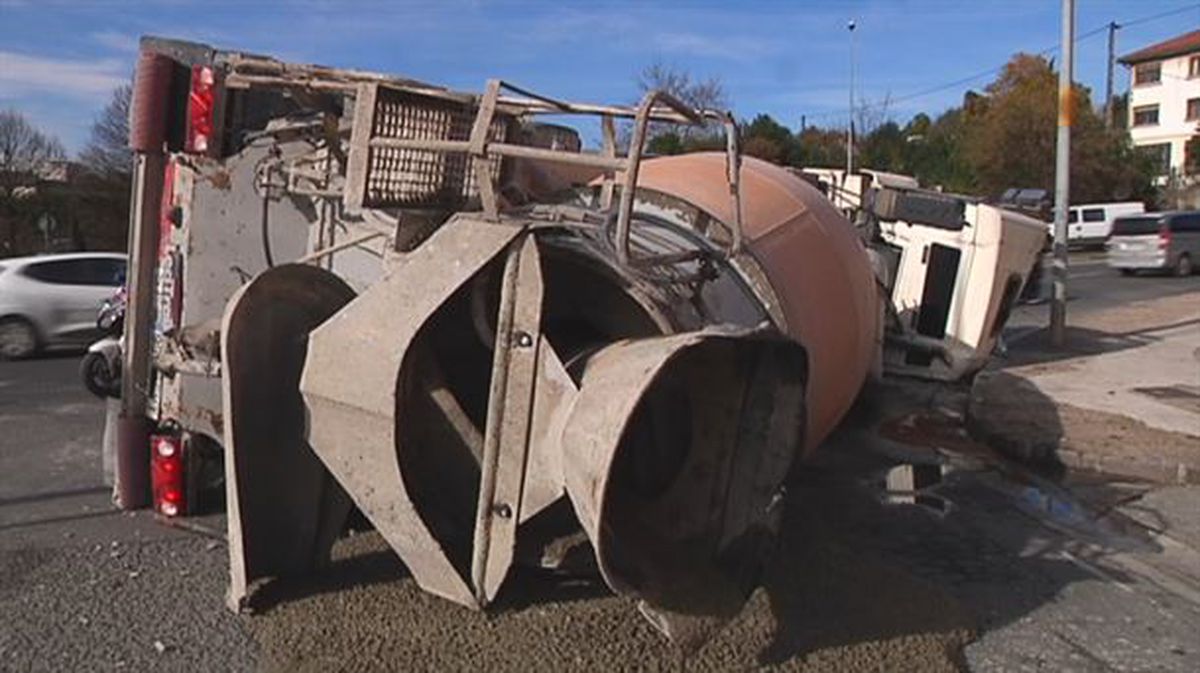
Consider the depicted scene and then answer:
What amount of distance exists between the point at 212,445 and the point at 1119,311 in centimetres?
1966

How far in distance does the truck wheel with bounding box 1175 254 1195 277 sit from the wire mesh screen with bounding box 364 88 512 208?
32.1 metres

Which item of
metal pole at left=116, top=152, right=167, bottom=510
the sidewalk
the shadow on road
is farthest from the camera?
the sidewalk

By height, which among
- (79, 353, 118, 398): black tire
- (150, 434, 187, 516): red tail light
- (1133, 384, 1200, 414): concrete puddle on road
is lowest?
(150, 434, 187, 516): red tail light

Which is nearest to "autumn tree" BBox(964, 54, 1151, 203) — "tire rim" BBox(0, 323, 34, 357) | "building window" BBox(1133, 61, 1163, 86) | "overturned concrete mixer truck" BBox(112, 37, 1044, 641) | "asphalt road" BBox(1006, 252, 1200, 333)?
"asphalt road" BBox(1006, 252, 1200, 333)

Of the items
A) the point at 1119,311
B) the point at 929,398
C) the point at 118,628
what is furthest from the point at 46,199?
the point at 118,628

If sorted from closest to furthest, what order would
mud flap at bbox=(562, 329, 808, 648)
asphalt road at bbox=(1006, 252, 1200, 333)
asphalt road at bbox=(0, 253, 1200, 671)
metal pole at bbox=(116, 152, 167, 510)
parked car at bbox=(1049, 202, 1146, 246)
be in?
mud flap at bbox=(562, 329, 808, 648)
asphalt road at bbox=(0, 253, 1200, 671)
metal pole at bbox=(116, 152, 167, 510)
asphalt road at bbox=(1006, 252, 1200, 333)
parked car at bbox=(1049, 202, 1146, 246)

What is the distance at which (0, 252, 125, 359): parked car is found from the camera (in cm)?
1581

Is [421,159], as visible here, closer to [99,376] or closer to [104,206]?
[99,376]

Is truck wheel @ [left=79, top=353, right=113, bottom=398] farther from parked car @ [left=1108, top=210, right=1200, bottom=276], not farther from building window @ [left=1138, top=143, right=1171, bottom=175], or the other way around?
building window @ [left=1138, top=143, right=1171, bottom=175]

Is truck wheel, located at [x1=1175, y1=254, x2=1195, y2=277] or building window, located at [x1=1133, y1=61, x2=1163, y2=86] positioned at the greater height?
building window, located at [x1=1133, y1=61, x2=1163, y2=86]

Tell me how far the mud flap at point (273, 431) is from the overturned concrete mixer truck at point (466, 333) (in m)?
0.01

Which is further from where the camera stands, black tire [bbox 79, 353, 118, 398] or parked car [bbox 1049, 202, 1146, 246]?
parked car [bbox 1049, 202, 1146, 246]

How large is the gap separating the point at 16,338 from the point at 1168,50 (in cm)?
7484

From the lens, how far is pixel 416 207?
5.05m
